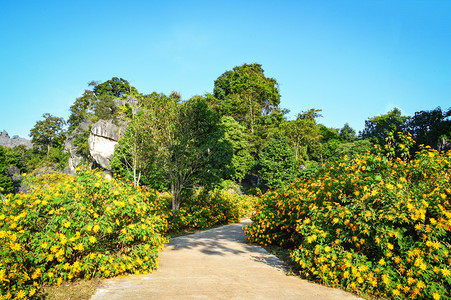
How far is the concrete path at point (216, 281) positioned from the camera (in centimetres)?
319

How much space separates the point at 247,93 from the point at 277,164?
17.5 meters

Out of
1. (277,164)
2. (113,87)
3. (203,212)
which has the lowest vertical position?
(203,212)

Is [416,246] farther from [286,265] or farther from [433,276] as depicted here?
[286,265]

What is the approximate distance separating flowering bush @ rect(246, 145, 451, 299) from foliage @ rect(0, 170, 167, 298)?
253cm

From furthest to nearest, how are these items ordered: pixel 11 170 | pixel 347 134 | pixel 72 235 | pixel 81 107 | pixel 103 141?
pixel 81 107 → pixel 347 134 → pixel 11 170 → pixel 103 141 → pixel 72 235

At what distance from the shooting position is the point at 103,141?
102ft

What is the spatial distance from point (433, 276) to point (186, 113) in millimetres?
9356

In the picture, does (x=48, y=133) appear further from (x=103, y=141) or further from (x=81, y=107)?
(x=103, y=141)

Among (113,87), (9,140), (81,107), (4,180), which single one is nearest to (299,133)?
(4,180)

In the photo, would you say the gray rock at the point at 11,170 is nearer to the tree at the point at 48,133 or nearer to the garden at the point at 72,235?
the tree at the point at 48,133

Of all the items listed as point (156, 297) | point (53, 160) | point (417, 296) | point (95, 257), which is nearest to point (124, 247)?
point (95, 257)

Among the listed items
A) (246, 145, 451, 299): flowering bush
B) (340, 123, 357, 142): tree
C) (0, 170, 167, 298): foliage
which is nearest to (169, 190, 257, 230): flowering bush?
(0, 170, 167, 298): foliage

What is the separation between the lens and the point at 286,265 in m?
5.07

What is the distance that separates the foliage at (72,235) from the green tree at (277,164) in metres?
21.9
